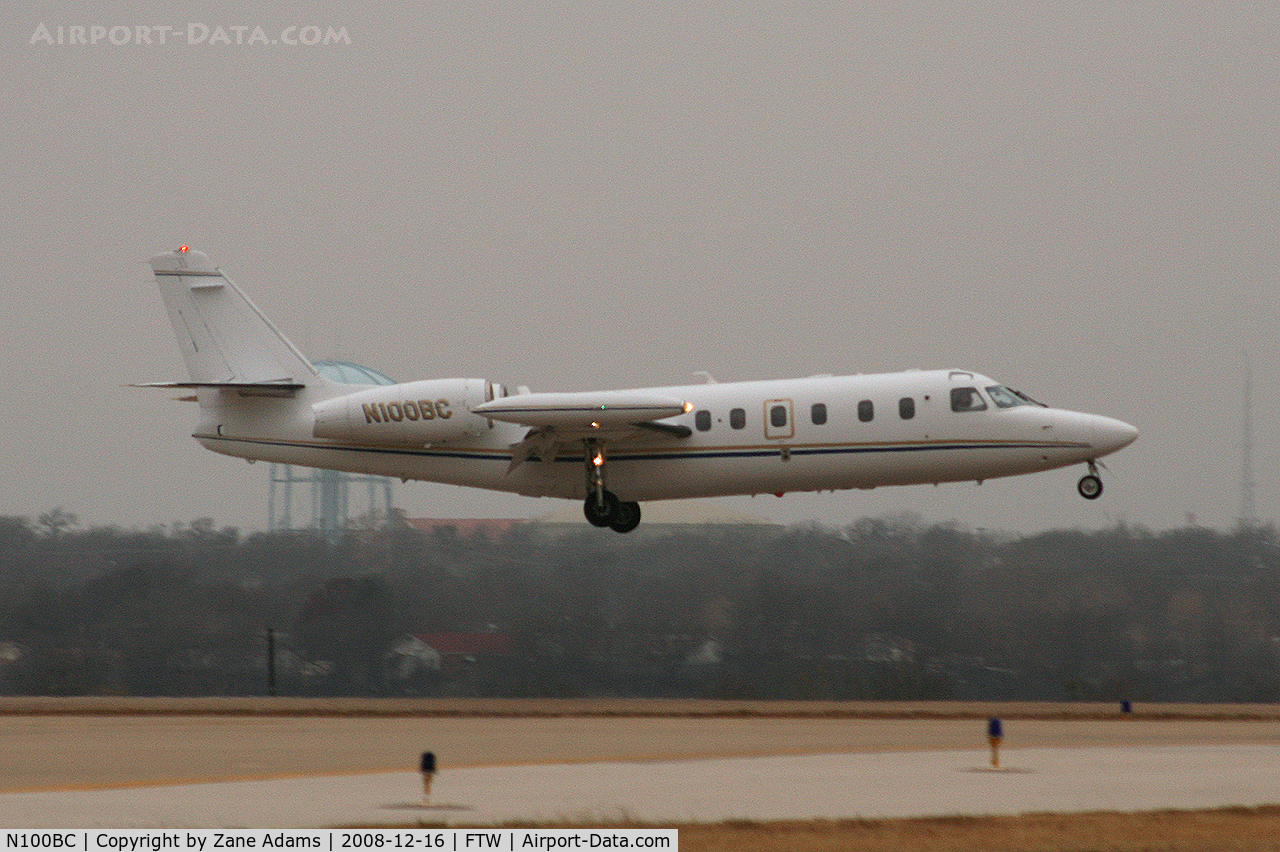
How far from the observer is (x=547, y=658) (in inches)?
1998

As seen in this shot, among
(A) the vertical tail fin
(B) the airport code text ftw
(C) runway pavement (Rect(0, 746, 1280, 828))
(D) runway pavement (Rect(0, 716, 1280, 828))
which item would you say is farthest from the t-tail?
(B) the airport code text ftw

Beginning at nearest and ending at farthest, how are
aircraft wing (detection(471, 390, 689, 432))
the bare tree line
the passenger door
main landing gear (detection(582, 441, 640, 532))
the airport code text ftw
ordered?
the airport code text ftw < aircraft wing (detection(471, 390, 689, 432)) < the passenger door < main landing gear (detection(582, 441, 640, 532)) < the bare tree line

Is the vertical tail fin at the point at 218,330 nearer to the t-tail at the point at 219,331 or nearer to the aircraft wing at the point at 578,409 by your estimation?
the t-tail at the point at 219,331

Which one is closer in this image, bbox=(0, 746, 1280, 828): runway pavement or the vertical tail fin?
bbox=(0, 746, 1280, 828): runway pavement

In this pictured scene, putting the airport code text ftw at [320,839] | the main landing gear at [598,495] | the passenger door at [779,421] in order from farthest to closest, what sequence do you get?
the main landing gear at [598,495] → the passenger door at [779,421] → the airport code text ftw at [320,839]

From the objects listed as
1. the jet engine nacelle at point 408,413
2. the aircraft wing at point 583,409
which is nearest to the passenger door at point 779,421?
the aircraft wing at point 583,409

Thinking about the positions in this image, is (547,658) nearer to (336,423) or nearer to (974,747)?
(336,423)

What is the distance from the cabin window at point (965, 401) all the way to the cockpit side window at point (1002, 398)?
30 cm

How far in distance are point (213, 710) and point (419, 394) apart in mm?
8814

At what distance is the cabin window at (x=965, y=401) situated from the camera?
34.8 m

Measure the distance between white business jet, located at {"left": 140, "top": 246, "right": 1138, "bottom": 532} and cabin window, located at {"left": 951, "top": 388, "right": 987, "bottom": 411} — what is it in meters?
0.02

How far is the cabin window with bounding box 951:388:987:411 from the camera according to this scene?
3475 cm

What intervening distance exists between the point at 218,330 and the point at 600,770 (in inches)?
687

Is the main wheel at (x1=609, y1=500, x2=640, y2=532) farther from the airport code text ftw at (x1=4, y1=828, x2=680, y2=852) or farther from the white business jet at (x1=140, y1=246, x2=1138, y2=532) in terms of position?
the airport code text ftw at (x1=4, y1=828, x2=680, y2=852)
